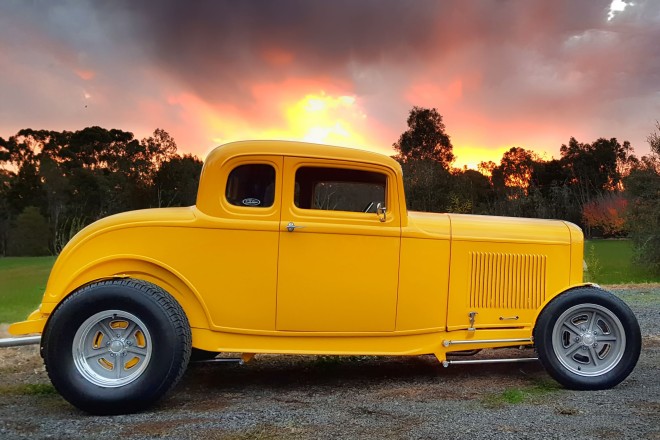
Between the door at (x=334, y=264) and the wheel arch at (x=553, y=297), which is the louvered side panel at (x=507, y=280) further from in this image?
the door at (x=334, y=264)

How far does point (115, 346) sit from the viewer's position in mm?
4016

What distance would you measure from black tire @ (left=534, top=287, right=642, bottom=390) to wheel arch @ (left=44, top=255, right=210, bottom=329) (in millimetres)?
3067

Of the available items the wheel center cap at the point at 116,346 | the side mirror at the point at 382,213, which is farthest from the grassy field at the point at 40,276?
the side mirror at the point at 382,213

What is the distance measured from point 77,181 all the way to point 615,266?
1212 inches

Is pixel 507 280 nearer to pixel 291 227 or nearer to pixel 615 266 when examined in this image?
pixel 291 227

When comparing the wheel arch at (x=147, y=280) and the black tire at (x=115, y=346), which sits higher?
the wheel arch at (x=147, y=280)

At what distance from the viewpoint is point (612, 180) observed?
42031 millimetres

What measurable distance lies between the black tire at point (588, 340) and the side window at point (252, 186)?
2773 mm

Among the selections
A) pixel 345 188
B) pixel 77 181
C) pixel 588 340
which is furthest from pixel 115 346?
pixel 77 181

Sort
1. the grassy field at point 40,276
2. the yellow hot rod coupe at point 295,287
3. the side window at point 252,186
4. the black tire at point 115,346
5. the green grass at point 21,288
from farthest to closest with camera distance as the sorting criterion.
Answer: the grassy field at point 40,276 < the green grass at point 21,288 < the side window at point 252,186 < the yellow hot rod coupe at point 295,287 < the black tire at point 115,346

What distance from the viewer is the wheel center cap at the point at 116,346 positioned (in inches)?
158

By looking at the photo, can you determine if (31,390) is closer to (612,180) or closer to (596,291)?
(596,291)

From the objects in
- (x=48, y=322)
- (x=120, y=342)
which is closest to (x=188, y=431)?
(x=120, y=342)

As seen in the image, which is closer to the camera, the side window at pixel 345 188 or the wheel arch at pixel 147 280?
the wheel arch at pixel 147 280
